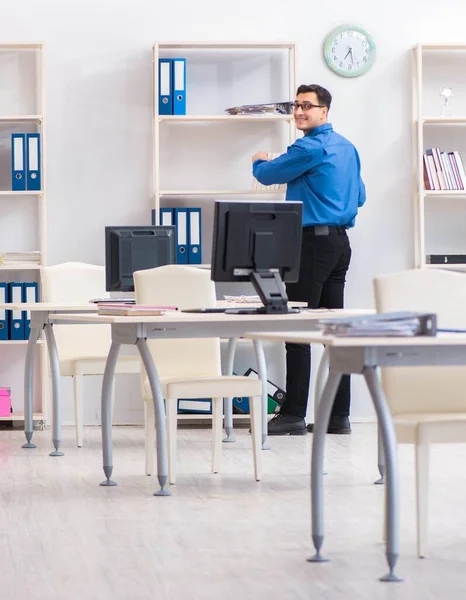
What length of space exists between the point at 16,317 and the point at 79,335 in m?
0.50

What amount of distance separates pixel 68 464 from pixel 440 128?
301cm

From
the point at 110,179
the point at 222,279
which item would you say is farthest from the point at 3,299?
the point at 222,279

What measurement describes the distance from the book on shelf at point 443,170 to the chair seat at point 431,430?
136 inches

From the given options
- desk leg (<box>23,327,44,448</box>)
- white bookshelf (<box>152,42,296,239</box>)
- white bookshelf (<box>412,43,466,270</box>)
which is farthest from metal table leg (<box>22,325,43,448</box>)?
white bookshelf (<box>412,43,466,270</box>)

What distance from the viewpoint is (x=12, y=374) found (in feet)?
21.2

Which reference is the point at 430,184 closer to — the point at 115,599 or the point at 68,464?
the point at 68,464

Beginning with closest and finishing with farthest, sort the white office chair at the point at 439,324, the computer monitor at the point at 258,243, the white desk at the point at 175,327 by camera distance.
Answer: the white office chair at the point at 439,324
the white desk at the point at 175,327
the computer monitor at the point at 258,243

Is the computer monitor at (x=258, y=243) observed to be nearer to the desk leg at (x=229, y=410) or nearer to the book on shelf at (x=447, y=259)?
the desk leg at (x=229, y=410)

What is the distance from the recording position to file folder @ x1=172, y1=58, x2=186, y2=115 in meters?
6.12

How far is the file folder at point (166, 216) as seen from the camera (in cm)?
614

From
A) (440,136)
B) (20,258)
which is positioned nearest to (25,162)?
(20,258)

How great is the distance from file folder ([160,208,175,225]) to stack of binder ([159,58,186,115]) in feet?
1.74

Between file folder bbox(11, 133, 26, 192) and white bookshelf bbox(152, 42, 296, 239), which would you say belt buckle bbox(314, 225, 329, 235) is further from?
file folder bbox(11, 133, 26, 192)

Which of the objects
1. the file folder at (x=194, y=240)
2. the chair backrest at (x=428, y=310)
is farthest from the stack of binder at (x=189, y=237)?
the chair backrest at (x=428, y=310)
